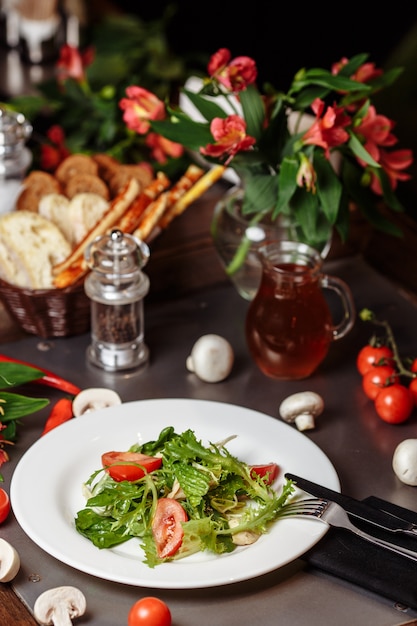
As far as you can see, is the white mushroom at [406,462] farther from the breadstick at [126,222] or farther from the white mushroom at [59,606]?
the breadstick at [126,222]

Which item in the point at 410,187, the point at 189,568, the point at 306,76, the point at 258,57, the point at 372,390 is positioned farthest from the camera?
the point at 258,57

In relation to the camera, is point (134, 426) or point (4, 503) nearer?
point (4, 503)

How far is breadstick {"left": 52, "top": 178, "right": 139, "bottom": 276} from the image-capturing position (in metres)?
1.60

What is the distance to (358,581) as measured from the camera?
113 centimetres

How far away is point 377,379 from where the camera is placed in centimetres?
150

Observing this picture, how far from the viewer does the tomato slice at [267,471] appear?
1.26m

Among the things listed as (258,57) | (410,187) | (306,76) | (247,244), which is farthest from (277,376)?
(258,57)

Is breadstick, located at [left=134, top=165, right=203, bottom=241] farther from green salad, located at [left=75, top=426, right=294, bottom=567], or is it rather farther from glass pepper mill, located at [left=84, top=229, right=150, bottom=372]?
green salad, located at [left=75, top=426, right=294, bottom=567]

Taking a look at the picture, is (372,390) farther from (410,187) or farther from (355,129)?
(410,187)

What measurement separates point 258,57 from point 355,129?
41.5 inches

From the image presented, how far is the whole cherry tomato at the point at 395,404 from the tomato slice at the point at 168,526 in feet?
1.35

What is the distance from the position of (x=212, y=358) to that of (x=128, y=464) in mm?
335

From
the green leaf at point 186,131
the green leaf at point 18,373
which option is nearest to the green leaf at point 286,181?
the green leaf at point 186,131

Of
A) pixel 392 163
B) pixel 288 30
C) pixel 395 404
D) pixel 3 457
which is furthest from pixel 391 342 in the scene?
pixel 288 30
